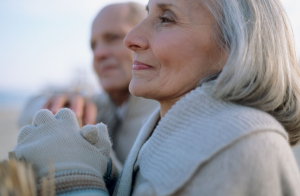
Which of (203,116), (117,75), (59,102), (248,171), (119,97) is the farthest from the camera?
(119,97)

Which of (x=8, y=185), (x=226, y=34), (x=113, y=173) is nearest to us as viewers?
(x=8, y=185)

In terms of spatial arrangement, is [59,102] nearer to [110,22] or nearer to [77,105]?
[77,105]

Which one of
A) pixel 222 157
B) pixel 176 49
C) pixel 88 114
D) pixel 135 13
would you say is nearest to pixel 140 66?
pixel 176 49

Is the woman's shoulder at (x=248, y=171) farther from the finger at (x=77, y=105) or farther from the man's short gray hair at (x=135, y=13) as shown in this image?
the man's short gray hair at (x=135, y=13)

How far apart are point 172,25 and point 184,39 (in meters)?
0.11

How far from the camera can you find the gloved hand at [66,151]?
1.12 metres

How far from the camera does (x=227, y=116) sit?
1.09 metres

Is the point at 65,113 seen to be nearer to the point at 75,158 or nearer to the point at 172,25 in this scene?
the point at 75,158

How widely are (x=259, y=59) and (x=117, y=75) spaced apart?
2.06 metres

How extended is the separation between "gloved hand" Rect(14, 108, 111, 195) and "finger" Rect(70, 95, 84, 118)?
4.23ft

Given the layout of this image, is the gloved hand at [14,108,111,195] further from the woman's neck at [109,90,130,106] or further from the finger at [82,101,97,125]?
the woman's neck at [109,90,130,106]

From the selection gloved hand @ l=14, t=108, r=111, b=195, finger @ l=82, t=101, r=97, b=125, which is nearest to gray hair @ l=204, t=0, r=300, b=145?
gloved hand @ l=14, t=108, r=111, b=195

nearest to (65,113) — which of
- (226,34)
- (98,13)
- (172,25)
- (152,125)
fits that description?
(152,125)

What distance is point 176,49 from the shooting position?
4.50ft
